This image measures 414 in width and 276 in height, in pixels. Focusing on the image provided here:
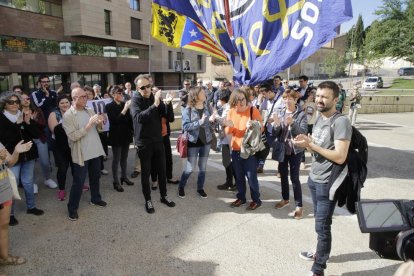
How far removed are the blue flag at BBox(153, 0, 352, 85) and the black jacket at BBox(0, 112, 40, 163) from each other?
314cm

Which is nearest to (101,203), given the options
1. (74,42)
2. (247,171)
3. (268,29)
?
(247,171)

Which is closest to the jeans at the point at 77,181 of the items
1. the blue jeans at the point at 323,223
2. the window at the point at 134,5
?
the blue jeans at the point at 323,223

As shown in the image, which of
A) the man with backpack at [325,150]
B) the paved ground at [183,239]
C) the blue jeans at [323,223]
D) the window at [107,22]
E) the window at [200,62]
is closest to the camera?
the man with backpack at [325,150]

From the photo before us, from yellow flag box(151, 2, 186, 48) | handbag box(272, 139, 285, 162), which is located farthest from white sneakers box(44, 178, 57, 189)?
handbag box(272, 139, 285, 162)

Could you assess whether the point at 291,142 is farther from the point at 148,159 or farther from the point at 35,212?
the point at 35,212

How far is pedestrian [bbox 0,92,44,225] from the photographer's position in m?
4.02

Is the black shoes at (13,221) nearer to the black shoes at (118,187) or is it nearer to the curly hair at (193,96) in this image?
the black shoes at (118,187)

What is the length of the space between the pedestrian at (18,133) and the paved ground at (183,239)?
38 cm

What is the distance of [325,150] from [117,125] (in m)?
3.82

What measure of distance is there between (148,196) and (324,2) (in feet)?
11.4

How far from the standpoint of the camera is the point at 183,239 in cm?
379

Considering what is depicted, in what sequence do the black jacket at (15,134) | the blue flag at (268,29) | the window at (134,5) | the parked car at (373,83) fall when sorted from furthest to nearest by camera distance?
the parked car at (373,83), the window at (134,5), the black jacket at (15,134), the blue flag at (268,29)

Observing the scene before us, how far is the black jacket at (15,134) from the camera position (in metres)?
3.98

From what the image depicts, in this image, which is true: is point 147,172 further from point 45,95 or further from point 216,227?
point 45,95
